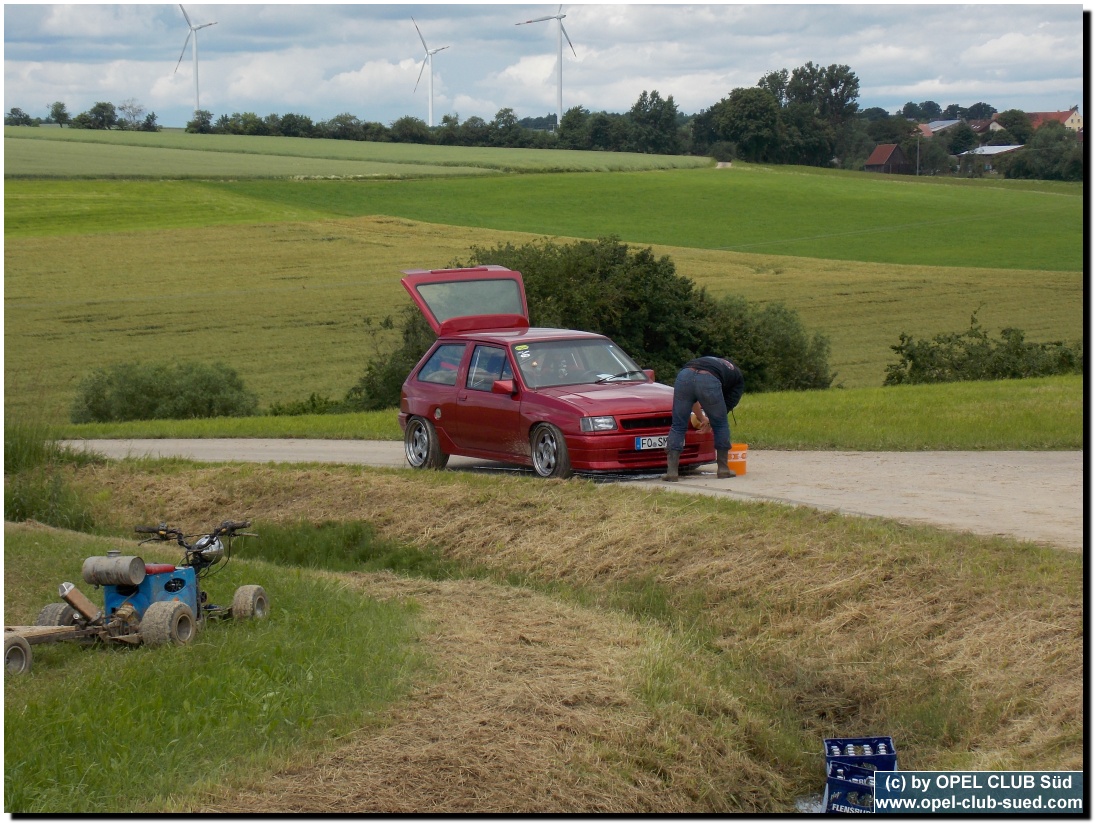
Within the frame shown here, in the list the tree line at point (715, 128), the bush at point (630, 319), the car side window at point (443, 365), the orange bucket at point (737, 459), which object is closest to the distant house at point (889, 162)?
the tree line at point (715, 128)

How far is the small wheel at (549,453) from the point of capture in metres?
15.1

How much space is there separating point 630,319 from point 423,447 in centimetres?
A: 1887

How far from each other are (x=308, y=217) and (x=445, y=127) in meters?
57.1

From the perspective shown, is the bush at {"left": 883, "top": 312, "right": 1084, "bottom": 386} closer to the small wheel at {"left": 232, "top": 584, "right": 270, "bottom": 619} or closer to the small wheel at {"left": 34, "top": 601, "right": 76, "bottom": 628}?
the small wheel at {"left": 232, "top": 584, "right": 270, "bottom": 619}

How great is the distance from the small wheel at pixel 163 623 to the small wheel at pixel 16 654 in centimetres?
82

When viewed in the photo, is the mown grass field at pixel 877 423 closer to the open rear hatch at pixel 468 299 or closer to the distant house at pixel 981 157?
the open rear hatch at pixel 468 299

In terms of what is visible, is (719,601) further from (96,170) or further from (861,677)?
(96,170)

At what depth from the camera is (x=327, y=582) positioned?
12078 millimetres

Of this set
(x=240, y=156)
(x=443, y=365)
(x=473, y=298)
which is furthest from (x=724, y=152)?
(x=443, y=365)

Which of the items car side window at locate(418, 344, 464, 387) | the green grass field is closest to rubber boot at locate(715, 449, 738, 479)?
car side window at locate(418, 344, 464, 387)

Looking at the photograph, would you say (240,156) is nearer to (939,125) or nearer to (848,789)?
(939,125)

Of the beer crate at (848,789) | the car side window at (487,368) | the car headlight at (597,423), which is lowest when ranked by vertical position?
the beer crate at (848,789)

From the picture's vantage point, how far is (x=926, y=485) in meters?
14.4

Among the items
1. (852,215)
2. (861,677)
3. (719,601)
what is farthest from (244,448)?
(852,215)
